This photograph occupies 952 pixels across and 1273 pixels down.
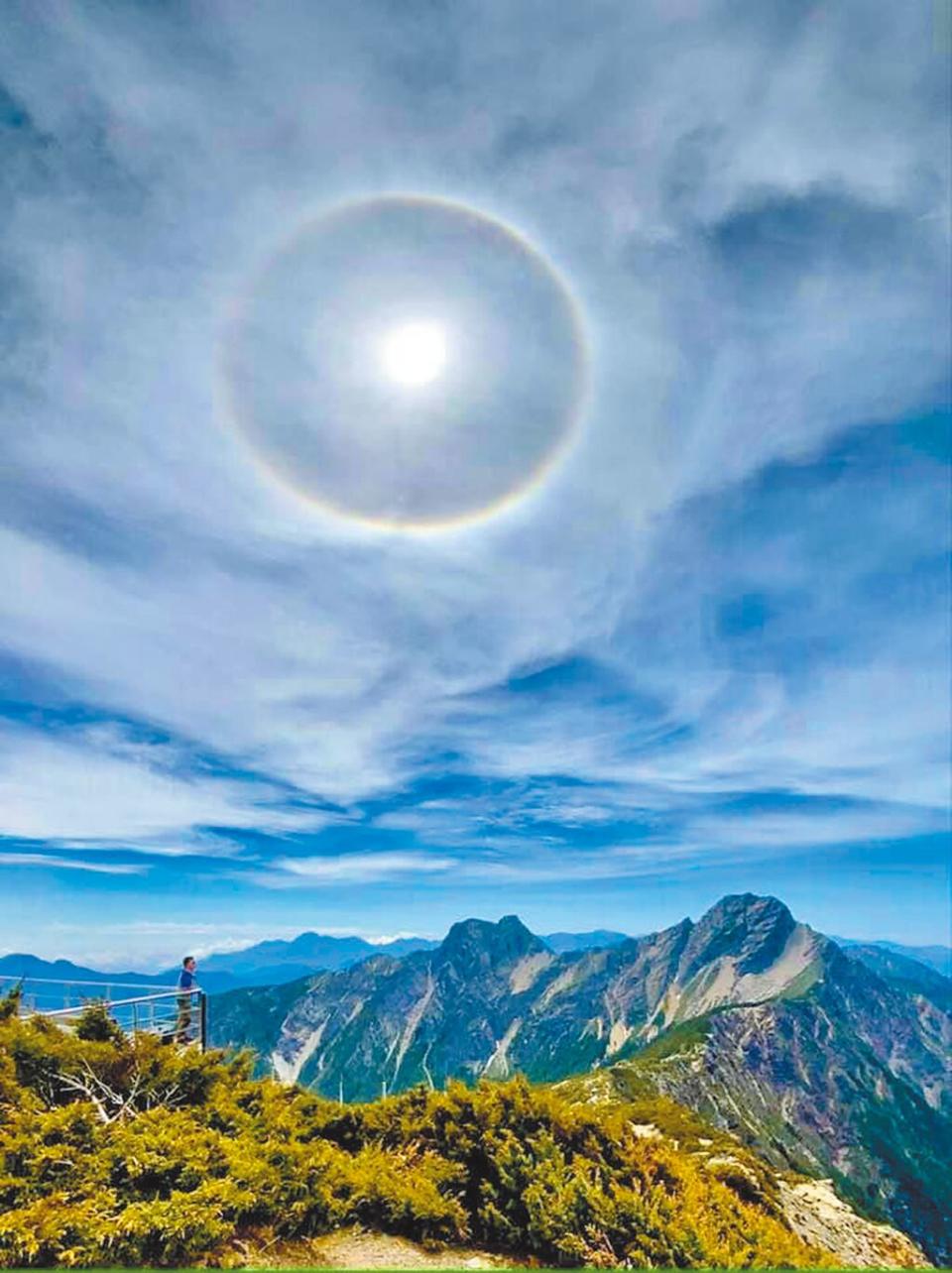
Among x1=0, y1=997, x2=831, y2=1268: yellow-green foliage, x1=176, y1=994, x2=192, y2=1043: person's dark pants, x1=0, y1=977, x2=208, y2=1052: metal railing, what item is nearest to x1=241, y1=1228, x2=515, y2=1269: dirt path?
x1=0, y1=997, x2=831, y2=1268: yellow-green foliage

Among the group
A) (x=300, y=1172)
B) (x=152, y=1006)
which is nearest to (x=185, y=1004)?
(x=152, y=1006)

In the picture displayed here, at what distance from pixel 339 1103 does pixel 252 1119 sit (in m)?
3.59

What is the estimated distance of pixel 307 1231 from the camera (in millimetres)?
12609

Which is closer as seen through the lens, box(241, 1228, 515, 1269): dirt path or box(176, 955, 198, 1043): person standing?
box(241, 1228, 515, 1269): dirt path

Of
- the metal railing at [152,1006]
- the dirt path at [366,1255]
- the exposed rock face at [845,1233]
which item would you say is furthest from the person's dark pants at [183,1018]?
the exposed rock face at [845,1233]

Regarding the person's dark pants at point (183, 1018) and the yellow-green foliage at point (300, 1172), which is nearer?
the yellow-green foliage at point (300, 1172)

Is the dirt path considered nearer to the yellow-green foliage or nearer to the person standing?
the yellow-green foliage

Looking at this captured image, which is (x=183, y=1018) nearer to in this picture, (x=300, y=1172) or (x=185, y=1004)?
(x=185, y=1004)

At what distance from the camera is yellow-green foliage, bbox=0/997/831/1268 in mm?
10867

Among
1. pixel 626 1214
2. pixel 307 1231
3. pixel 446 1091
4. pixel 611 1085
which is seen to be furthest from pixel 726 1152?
pixel 611 1085

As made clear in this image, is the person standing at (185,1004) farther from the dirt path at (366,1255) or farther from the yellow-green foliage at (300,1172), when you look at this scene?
the dirt path at (366,1255)

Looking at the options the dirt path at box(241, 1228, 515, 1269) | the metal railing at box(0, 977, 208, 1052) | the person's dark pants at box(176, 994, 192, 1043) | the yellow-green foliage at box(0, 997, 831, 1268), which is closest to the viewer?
the yellow-green foliage at box(0, 997, 831, 1268)

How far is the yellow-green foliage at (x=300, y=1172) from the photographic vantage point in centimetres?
1087

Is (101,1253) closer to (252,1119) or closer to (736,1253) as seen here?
(252,1119)
